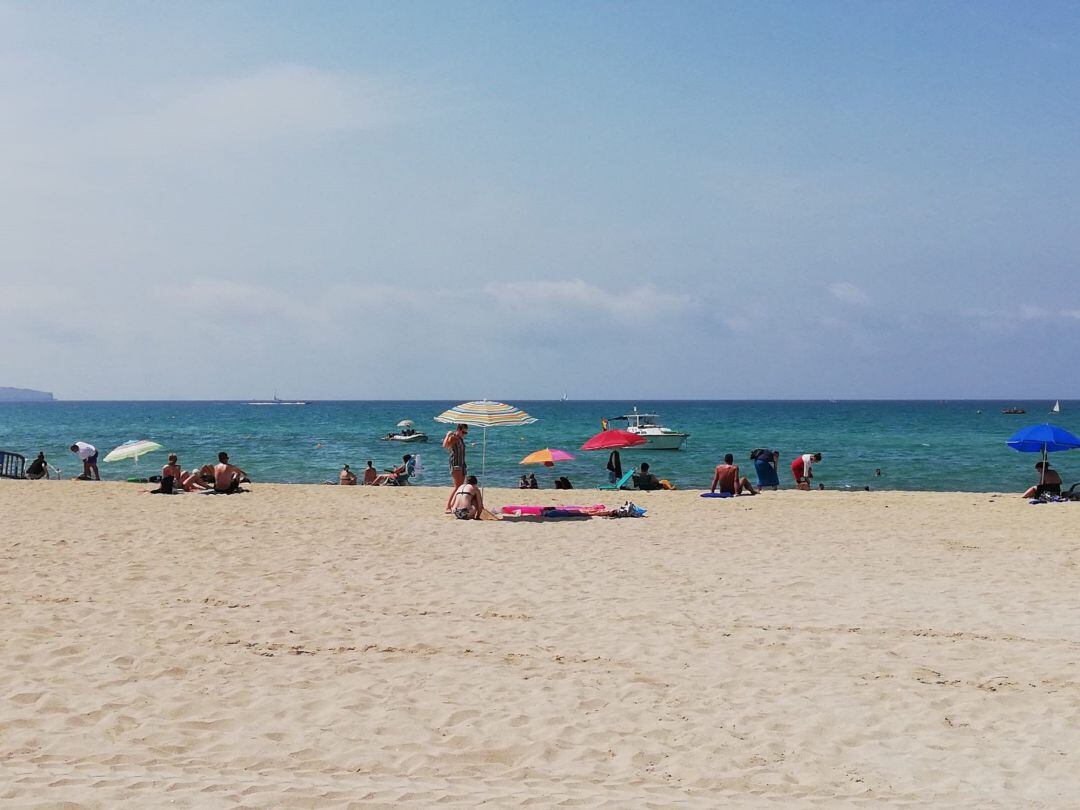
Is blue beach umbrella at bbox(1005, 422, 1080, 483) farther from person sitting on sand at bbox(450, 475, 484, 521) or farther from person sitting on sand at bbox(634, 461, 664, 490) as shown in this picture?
person sitting on sand at bbox(450, 475, 484, 521)

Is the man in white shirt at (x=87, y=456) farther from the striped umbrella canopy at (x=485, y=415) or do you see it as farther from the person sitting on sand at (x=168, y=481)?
the striped umbrella canopy at (x=485, y=415)

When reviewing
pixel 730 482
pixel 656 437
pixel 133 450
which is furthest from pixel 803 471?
pixel 656 437

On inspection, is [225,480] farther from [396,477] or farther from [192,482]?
[396,477]

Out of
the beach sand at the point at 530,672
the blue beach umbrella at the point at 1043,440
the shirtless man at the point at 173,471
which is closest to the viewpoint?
the beach sand at the point at 530,672

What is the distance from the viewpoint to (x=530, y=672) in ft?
23.5

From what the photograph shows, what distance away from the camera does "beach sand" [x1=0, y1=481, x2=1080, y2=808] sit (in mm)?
5156

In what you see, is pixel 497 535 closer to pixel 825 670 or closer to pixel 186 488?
pixel 825 670

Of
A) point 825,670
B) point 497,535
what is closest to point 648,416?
point 497,535

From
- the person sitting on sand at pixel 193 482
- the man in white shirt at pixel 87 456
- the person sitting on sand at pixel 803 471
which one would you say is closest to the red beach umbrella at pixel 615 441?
the person sitting on sand at pixel 803 471

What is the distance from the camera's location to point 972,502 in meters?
21.1

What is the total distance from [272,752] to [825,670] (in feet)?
14.7

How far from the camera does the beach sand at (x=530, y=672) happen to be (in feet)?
16.9

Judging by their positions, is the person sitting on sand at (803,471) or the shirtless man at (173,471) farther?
the person sitting on sand at (803,471)

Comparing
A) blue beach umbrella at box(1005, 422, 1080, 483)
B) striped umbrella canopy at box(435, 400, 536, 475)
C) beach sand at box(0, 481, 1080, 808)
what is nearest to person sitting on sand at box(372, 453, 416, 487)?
striped umbrella canopy at box(435, 400, 536, 475)
